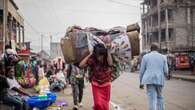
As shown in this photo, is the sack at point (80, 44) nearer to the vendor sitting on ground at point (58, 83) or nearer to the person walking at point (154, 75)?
the person walking at point (154, 75)

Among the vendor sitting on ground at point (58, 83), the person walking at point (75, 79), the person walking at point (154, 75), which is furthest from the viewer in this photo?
the vendor sitting on ground at point (58, 83)

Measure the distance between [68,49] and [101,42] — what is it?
0.61 metres

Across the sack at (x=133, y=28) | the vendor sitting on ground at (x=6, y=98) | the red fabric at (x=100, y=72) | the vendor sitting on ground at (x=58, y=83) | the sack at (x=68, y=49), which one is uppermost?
the sack at (x=133, y=28)

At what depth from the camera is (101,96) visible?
7.86 m

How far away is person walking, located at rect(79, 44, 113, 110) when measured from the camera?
25.5 ft

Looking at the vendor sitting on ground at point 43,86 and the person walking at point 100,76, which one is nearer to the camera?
the person walking at point 100,76

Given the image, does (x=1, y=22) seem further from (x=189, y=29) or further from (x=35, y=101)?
(x=189, y=29)

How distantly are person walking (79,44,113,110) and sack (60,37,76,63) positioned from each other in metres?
0.32

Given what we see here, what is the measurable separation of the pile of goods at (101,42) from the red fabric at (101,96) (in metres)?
0.55

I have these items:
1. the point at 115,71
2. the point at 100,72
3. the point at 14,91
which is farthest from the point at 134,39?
the point at 14,91

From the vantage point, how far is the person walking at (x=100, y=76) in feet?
25.5

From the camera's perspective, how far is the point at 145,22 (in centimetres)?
6750

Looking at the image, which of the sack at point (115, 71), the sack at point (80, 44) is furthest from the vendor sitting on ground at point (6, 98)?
the sack at point (115, 71)

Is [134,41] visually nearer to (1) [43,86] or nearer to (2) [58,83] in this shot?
(1) [43,86]
